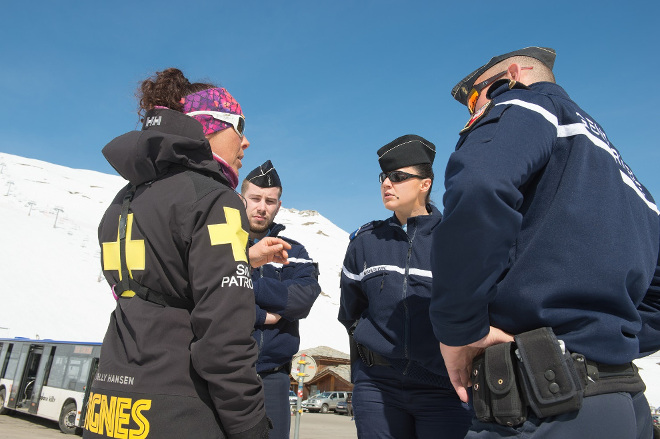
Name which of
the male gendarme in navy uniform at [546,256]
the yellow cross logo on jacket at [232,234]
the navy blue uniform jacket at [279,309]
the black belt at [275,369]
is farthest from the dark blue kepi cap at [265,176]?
the male gendarme in navy uniform at [546,256]

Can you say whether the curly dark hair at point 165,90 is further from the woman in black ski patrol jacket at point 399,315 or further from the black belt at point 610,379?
the black belt at point 610,379

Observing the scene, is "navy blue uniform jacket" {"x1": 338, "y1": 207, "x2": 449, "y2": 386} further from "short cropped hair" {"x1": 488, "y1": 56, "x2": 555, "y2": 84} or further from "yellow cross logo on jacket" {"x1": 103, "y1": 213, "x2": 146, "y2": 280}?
"yellow cross logo on jacket" {"x1": 103, "y1": 213, "x2": 146, "y2": 280}

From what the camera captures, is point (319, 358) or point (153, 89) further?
point (319, 358)

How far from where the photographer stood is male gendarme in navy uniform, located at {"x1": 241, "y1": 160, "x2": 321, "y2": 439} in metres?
3.60

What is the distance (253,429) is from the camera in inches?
74.9

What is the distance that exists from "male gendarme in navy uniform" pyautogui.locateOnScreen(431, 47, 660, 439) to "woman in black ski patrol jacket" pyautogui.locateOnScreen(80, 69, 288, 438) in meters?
0.73

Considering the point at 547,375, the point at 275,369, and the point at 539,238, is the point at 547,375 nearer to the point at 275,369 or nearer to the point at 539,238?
the point at 539,238

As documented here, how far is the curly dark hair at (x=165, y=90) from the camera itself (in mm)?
2588

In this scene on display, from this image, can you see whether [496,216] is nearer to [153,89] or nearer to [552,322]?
[552,322]

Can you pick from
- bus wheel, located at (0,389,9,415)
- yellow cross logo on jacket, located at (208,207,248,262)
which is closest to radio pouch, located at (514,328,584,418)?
yellow cross logo on jacket, located at (208,207,248,262)

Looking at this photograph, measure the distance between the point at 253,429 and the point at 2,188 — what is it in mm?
68127

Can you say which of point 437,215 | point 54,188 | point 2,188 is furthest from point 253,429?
point 54,188

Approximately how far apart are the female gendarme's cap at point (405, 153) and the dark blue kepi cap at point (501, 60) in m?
1.03

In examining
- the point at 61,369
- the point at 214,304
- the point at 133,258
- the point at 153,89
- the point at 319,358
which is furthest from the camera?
the point at 319,358
